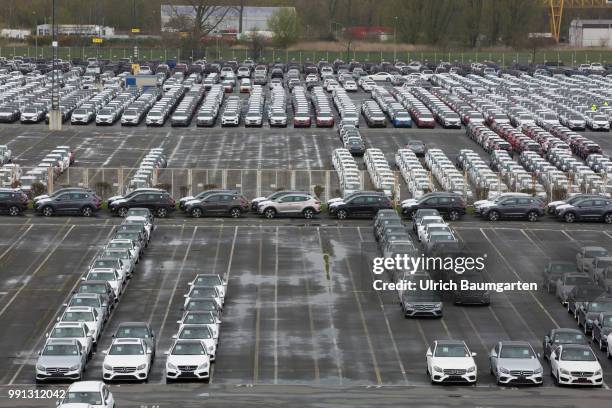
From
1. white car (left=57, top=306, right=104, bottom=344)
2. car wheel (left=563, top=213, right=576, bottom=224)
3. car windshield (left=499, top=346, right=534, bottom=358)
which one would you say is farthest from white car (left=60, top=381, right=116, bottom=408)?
car wheel (left=563, top=213, right=576, bottom=224)

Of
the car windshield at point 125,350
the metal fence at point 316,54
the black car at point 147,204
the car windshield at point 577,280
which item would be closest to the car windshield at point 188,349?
the car windshield at point 125,350

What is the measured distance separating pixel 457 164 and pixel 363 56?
102 m

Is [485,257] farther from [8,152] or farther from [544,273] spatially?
[8,152]

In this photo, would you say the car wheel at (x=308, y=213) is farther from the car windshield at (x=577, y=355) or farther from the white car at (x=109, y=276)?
the car windshield at (x=577, y=355)

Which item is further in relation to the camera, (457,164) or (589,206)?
(457,164)

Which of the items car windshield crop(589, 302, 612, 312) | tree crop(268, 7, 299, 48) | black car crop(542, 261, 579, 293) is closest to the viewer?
car windshield crop(589, 302, 612, 312)

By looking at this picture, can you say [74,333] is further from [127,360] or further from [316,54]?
[316,54]

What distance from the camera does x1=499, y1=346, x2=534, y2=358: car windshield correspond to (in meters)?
38.6

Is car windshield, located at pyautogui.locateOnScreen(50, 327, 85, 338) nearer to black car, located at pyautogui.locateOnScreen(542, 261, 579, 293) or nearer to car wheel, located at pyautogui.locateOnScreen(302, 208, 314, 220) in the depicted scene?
black car, located at pyautogui.locateOnScreen(542, 261, 579, 293)

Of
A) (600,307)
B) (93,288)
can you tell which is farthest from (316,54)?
(600,307)

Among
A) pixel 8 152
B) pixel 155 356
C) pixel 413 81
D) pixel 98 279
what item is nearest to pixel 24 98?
pixel 8 152

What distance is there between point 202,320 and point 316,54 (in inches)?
5882

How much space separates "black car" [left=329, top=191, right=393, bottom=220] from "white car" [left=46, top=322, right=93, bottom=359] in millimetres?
26991

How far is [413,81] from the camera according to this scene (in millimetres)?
145500
